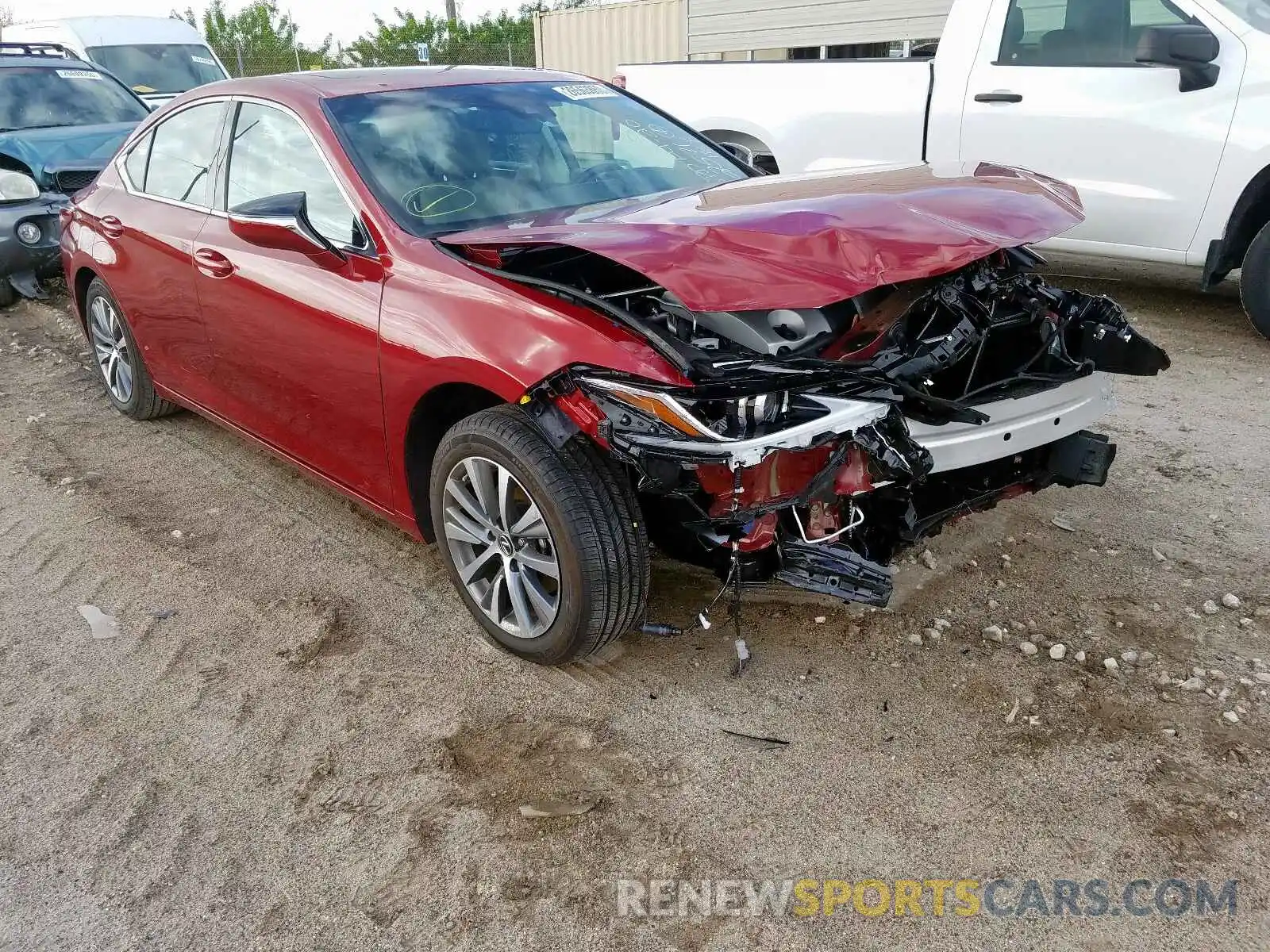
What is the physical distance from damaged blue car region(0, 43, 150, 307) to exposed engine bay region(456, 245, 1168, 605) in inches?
240

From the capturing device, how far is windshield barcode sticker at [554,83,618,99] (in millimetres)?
4133

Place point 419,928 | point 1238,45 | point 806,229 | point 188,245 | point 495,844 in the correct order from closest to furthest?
point 419,928 < point 495,844 < point 806,229 < point 188,245 < point 1238,45

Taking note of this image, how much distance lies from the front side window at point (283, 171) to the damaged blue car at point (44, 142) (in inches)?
157

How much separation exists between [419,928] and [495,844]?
29 centimetres

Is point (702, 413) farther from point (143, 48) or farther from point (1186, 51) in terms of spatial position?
point (143, 48)

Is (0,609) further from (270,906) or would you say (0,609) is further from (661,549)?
(661,549)

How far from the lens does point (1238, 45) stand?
5.47m

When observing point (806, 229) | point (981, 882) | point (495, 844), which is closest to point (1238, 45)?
point (806, 229)

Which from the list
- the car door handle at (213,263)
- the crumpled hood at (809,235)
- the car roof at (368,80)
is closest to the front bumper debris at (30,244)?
the car roof at (368,80)

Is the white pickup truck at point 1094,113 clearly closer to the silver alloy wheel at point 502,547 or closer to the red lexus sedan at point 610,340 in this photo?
the red lexus sedan at point 610,340

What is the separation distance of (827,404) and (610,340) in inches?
23.3

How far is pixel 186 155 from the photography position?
14.4ft

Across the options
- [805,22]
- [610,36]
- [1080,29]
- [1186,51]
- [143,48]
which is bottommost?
[1186,51]

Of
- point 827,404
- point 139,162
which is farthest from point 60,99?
point 827,404
